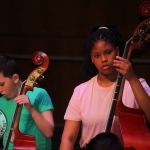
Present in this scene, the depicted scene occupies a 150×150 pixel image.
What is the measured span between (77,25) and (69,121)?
1805 mm

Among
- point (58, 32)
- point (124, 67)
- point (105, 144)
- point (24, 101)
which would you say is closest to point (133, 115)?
point (124, 67)

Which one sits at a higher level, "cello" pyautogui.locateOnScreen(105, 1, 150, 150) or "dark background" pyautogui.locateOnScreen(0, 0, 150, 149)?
"dark background" pyautogui.locateOnScreen(0, 0, 150, 149)

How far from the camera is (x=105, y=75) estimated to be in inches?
85.4

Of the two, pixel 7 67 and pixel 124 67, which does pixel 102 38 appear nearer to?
pixel 124 67

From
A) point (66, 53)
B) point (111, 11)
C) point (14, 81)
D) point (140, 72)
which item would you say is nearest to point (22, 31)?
point (66, 53)

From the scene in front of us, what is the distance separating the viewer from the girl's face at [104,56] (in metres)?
2.09

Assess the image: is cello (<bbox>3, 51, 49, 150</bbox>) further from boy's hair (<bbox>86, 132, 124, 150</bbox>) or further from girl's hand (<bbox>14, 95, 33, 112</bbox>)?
boy's hair (<bbox>86, 132, 124, 150</bbox>)

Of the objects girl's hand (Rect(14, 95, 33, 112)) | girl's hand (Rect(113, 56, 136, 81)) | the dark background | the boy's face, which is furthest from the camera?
the dark background

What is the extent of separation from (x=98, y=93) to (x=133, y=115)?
25 cm

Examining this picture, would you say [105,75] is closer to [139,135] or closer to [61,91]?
[139,135]

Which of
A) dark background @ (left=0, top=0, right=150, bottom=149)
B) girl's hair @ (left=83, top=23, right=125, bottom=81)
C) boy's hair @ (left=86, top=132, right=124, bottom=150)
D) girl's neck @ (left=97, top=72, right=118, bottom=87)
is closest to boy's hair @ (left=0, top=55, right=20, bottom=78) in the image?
girl's hair @ (left=83, top=23, right=125, bottom=81)

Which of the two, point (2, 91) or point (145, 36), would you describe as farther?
point (2, 91)

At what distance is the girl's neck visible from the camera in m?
2.17

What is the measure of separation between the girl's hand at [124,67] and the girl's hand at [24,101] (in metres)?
0.55
